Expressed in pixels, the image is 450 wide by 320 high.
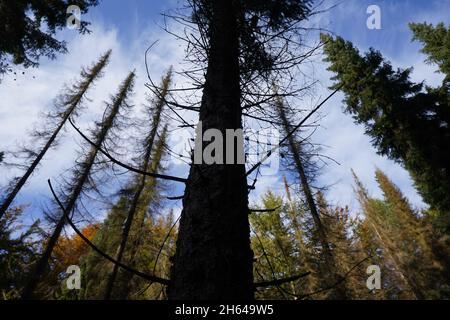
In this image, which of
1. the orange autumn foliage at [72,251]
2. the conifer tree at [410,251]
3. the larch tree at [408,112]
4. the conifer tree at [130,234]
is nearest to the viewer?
the larch tree at [408,112]

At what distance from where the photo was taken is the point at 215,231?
138 cm

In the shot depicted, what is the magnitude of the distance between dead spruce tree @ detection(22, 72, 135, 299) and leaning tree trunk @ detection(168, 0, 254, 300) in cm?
571

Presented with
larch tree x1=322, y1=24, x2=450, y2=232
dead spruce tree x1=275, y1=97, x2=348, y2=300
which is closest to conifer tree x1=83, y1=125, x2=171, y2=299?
dead spruce tree x1=275, y1=97, x2=348, y2=300

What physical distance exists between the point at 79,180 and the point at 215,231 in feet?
47.5

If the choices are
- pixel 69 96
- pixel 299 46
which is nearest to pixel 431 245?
pixel 299 46

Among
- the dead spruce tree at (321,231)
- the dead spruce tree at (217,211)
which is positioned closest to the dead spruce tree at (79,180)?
the dead spruce tree at (217,211)

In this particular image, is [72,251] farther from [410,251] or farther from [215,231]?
[410,251]

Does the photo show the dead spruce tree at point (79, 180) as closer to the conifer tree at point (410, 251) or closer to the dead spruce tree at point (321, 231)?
the dead spruce tree at point (321, 231)

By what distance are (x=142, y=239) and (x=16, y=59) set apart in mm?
A: 9451

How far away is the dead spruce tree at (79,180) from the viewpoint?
33.2 ft

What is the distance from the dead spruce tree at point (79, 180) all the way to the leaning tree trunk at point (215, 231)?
18.7 ft

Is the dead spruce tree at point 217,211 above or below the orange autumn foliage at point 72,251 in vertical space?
below

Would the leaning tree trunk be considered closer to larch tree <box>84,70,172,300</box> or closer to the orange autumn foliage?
larch tree <box>84,70,172,300</box>

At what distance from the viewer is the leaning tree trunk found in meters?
1.22
